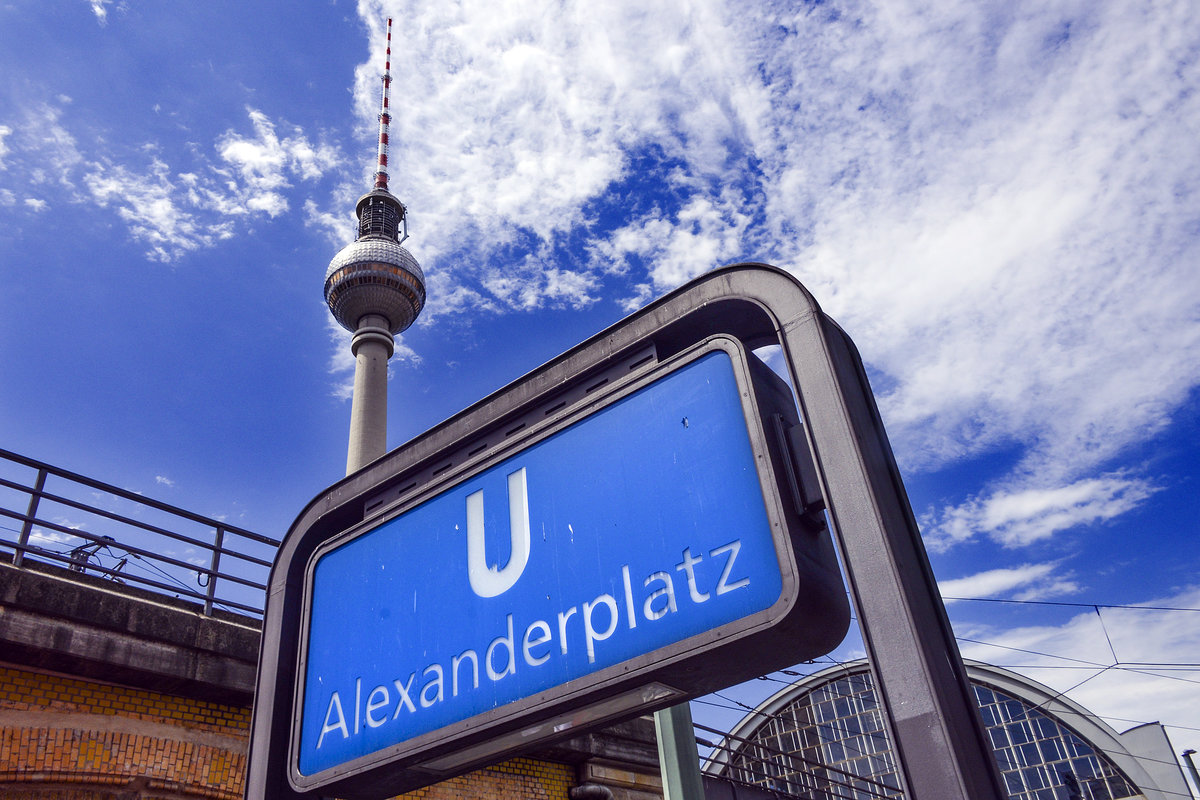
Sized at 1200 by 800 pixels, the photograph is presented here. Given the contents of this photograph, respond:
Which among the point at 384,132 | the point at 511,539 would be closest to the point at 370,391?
the point at 384,132

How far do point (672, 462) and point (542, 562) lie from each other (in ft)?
1.73

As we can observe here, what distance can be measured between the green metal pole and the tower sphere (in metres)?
36.4

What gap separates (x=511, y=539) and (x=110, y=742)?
227 inches

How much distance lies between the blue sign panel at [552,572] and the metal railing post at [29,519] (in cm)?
474

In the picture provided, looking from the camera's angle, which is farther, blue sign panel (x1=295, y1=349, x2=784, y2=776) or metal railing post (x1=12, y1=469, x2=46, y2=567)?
metal railing post (x1=12, y1=469, x2=46, y2=567)

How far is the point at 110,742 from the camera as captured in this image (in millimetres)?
6523

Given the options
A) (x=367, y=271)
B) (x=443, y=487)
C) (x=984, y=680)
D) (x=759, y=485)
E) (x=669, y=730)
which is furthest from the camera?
(x=367, y=271)

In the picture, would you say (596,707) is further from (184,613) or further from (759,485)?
(184,613)

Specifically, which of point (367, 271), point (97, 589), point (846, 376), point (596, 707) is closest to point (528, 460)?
point (596, 707)

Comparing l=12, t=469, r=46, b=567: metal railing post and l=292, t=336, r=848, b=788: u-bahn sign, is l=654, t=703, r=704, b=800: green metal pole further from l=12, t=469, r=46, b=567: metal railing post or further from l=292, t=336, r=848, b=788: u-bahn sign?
l=12, t=469, r=46, b=567: metal railing post

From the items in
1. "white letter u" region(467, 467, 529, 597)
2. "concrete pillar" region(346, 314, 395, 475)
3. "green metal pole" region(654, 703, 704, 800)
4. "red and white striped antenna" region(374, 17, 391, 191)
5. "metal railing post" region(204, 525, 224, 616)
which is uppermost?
"red and white striped antenna" region(374, 17, 391, 191)

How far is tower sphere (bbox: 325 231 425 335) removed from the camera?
38375 mm

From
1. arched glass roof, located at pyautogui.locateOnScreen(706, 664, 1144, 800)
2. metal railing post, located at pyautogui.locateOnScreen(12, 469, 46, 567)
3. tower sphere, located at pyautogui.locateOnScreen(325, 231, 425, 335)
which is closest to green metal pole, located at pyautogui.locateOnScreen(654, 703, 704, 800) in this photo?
metal railing post, located at pyautogui.locateOnScreen(12, 469, 46, 567)

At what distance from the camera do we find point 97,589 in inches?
256
